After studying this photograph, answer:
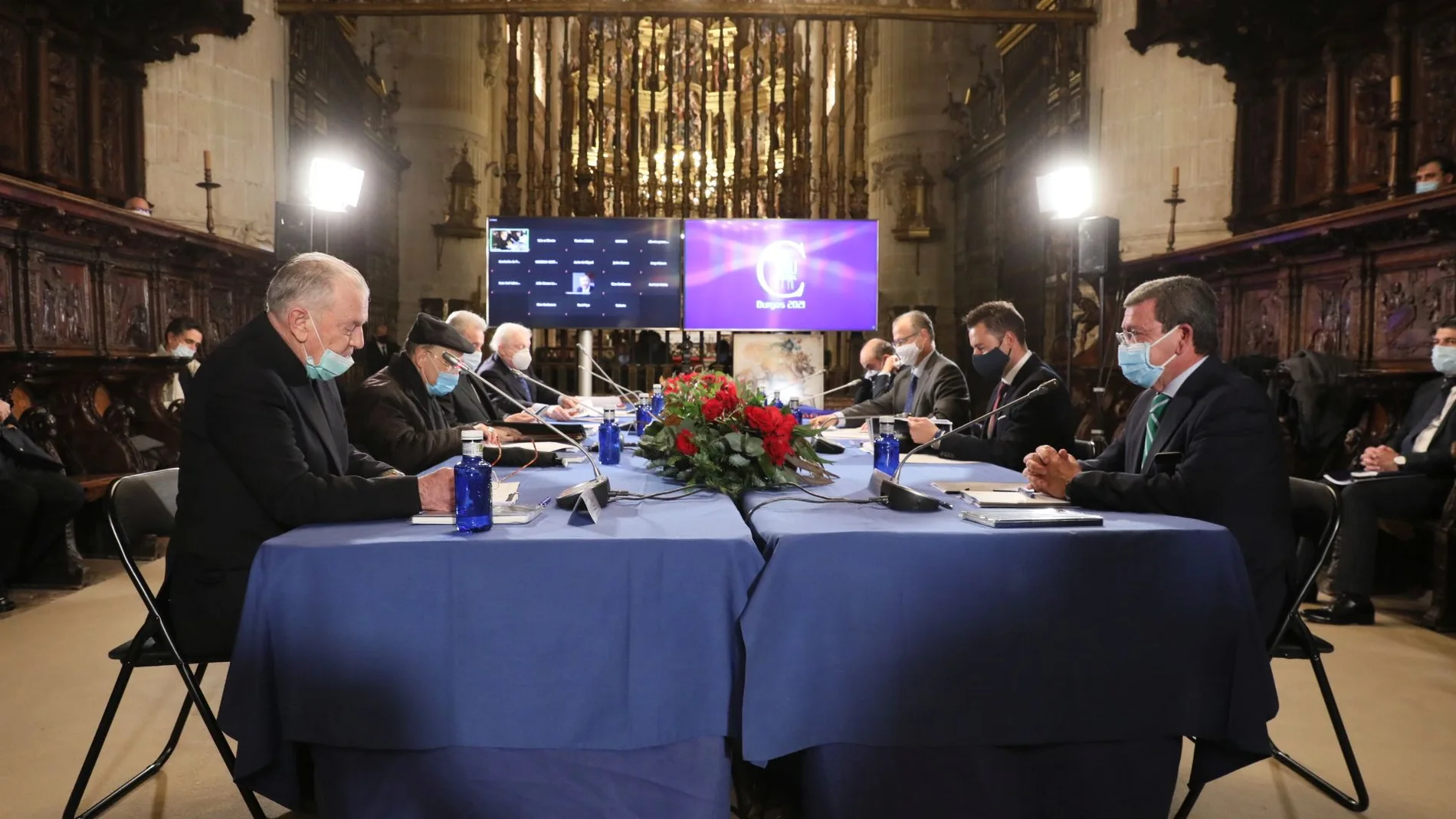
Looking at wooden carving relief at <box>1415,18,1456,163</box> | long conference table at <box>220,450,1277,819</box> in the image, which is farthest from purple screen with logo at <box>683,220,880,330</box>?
long conference table at <box>220,450,1277,819</box>

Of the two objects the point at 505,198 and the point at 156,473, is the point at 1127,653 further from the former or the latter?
the point at 505,198

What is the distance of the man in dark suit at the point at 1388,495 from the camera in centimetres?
366

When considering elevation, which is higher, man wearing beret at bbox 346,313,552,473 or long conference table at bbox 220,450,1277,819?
man wearing beret at bbox 346,313,552,473

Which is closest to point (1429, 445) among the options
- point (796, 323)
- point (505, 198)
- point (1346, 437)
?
point (1346, 437)

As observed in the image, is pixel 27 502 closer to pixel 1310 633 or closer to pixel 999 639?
pixel 999 639

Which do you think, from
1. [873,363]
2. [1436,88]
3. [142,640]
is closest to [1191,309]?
[142,640]

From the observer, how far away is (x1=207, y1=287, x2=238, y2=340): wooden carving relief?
6.71 m

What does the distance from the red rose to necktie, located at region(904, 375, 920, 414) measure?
291 centimetres

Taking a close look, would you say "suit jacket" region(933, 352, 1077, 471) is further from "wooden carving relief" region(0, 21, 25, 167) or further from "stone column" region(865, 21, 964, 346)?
"stone column" region(865, 21, 964, 346)

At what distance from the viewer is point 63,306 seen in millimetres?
5309

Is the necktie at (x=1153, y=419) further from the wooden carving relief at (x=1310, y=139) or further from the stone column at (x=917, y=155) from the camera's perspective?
the stone column at (x=917, y=155)

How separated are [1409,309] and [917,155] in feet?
21.3

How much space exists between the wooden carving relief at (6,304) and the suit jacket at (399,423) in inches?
102

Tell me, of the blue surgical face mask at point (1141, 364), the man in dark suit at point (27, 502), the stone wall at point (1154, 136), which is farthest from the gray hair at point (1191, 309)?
the stone wall at point (1154, 136)
